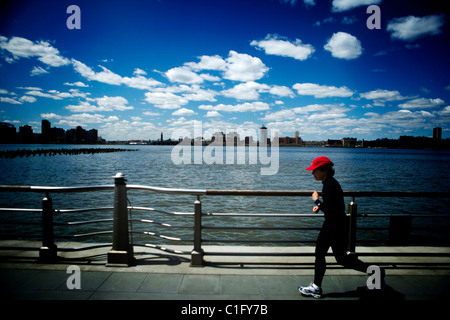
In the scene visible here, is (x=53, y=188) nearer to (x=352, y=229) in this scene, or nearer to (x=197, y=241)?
(x=197, y=241)

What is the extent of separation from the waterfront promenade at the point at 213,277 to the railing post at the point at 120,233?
0.14 meters

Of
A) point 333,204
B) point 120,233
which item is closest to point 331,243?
point 333,204

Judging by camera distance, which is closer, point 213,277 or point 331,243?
point 331,243

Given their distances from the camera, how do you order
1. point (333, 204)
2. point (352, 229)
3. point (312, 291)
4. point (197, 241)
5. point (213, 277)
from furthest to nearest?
point (352, 229), point (197, 241), point (213, 277), point (312, 291), point (333, 204)

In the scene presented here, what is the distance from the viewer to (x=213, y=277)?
13.4 ft

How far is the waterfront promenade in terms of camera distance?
11.8ft

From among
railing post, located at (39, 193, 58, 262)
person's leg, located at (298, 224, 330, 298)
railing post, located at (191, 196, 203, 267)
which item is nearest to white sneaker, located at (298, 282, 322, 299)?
person's leg, located at (298, 224, 330, 298)

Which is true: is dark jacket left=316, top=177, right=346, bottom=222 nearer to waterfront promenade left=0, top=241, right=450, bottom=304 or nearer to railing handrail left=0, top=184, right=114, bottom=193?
waterfront promenade left=0, top=241, right=450, bottom=304

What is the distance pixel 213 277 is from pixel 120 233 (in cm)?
180

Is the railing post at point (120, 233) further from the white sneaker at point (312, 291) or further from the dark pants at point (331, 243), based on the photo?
the dark pants at point (331, 243)

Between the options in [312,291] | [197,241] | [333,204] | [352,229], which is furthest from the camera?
[352,229]

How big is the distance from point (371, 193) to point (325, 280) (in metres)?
1.93

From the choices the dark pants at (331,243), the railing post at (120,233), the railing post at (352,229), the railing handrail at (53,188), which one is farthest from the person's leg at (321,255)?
the railing handrail at (53,188)
